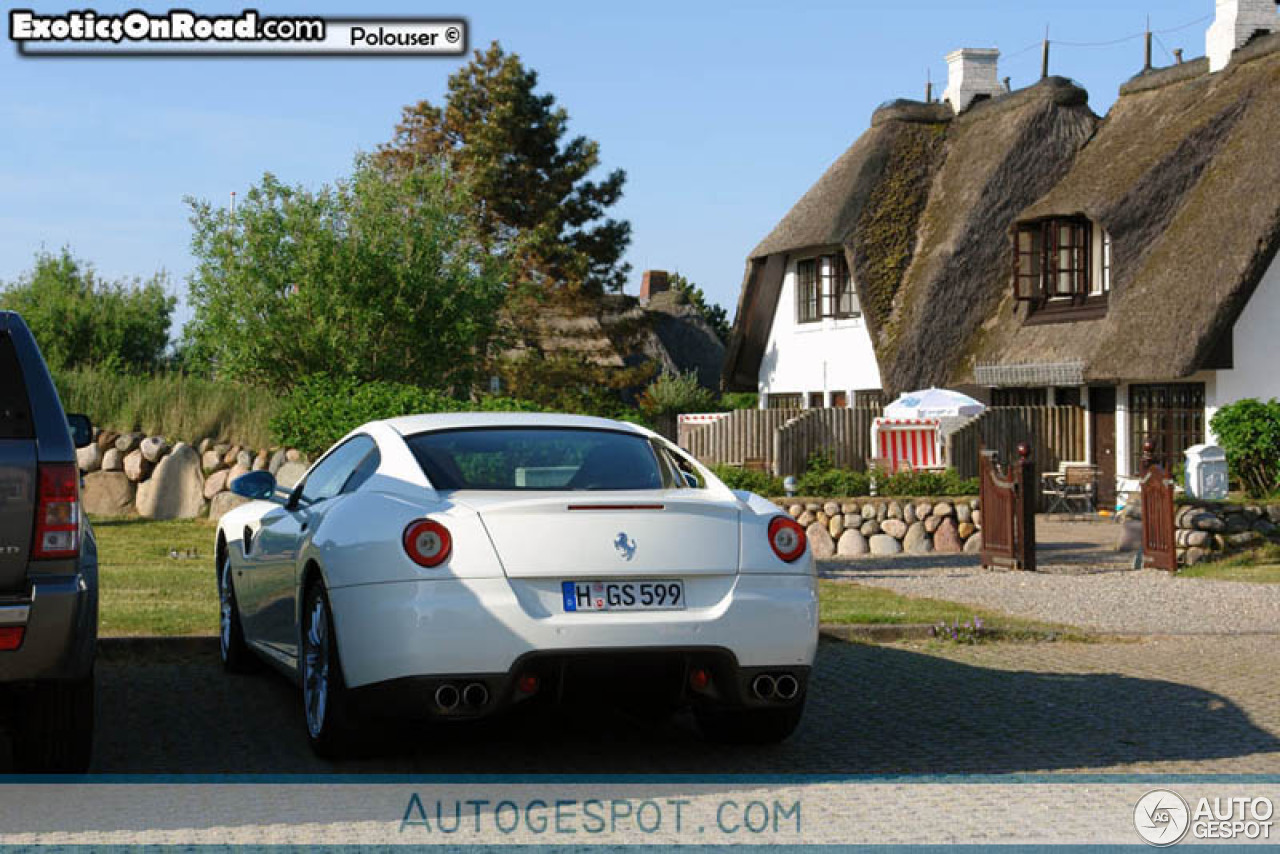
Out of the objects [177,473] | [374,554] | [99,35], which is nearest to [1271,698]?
[374,554]

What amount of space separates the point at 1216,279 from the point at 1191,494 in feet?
29.5

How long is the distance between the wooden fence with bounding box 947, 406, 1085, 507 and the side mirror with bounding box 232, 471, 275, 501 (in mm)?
22282

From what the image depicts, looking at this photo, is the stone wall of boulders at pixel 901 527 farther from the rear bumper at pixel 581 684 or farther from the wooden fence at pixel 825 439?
the rear bumper at pixel 581 684

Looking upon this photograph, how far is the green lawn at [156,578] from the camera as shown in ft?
36.6

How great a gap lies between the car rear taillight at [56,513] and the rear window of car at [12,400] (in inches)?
7.5

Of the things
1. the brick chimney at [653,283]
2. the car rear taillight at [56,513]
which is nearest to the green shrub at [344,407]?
the car rear taillight at [56,513]

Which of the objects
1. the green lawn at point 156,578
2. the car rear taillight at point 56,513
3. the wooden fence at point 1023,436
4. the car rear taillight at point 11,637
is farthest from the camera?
the wooden fence at point 1023,436

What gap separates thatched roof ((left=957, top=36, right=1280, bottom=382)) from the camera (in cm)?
2786

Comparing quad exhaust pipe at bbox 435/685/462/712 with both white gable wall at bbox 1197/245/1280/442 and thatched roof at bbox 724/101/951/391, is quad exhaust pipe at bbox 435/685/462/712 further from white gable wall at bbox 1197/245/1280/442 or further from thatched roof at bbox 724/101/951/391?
thatched roof at bbox 724/101/951/391

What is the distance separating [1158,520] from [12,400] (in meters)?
13.9

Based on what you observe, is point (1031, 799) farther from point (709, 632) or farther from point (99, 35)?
point (99, 35)

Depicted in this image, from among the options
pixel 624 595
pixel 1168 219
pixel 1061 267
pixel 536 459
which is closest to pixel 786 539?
pixel 624 595

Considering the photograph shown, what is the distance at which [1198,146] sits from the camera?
31094mm

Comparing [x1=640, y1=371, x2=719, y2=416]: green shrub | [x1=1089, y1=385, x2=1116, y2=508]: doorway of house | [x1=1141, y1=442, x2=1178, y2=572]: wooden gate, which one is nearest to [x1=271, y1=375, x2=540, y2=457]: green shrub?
[x1=1141, y1=442, x2=1178, y2=572]: wooden gate
